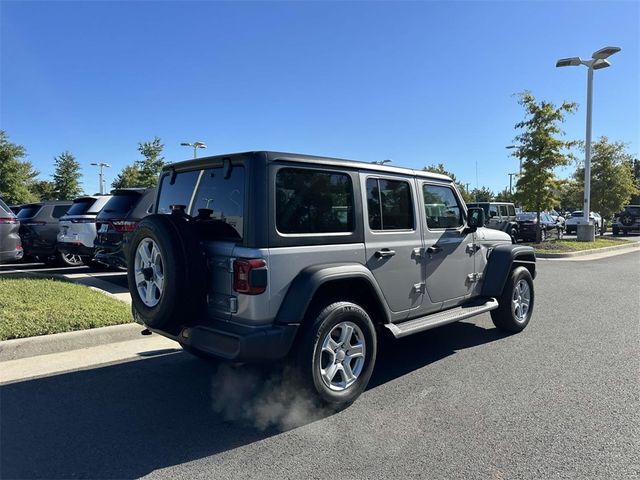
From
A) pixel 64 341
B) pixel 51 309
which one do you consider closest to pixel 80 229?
pixel 51 309

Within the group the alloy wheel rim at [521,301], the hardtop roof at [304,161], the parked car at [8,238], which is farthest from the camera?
the parked car at [8,238]

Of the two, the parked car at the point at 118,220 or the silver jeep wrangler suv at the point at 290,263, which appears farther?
the parked car at the point at 118,220

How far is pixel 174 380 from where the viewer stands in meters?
4.45

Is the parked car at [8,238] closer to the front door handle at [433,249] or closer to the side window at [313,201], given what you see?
the side window at [313,201]

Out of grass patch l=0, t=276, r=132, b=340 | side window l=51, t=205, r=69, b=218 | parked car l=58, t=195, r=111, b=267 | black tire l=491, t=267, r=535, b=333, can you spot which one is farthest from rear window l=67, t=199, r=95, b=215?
black tire l=491, t=267, r=535, b=333

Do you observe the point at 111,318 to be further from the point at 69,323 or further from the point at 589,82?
the point at 589,82

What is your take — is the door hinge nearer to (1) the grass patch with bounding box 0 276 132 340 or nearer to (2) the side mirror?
(2) the side mirror

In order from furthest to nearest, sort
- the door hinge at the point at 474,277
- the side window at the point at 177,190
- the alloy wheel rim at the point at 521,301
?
the alloy wheel rim at the point at 521,301 < the door hinge at the point at 474,277 < the side window at the point at 177,190

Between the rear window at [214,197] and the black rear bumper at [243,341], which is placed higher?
the rear window at [214,197]

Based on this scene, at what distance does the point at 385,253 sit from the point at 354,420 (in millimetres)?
1450

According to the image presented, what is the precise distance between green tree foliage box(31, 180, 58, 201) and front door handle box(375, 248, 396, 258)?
48.5m

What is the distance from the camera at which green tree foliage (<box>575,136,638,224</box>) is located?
26.4 meters

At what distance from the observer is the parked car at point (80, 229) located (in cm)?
991

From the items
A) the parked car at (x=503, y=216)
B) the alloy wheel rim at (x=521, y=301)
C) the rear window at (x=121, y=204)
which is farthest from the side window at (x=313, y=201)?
the parked car at (x=503, y=216)
